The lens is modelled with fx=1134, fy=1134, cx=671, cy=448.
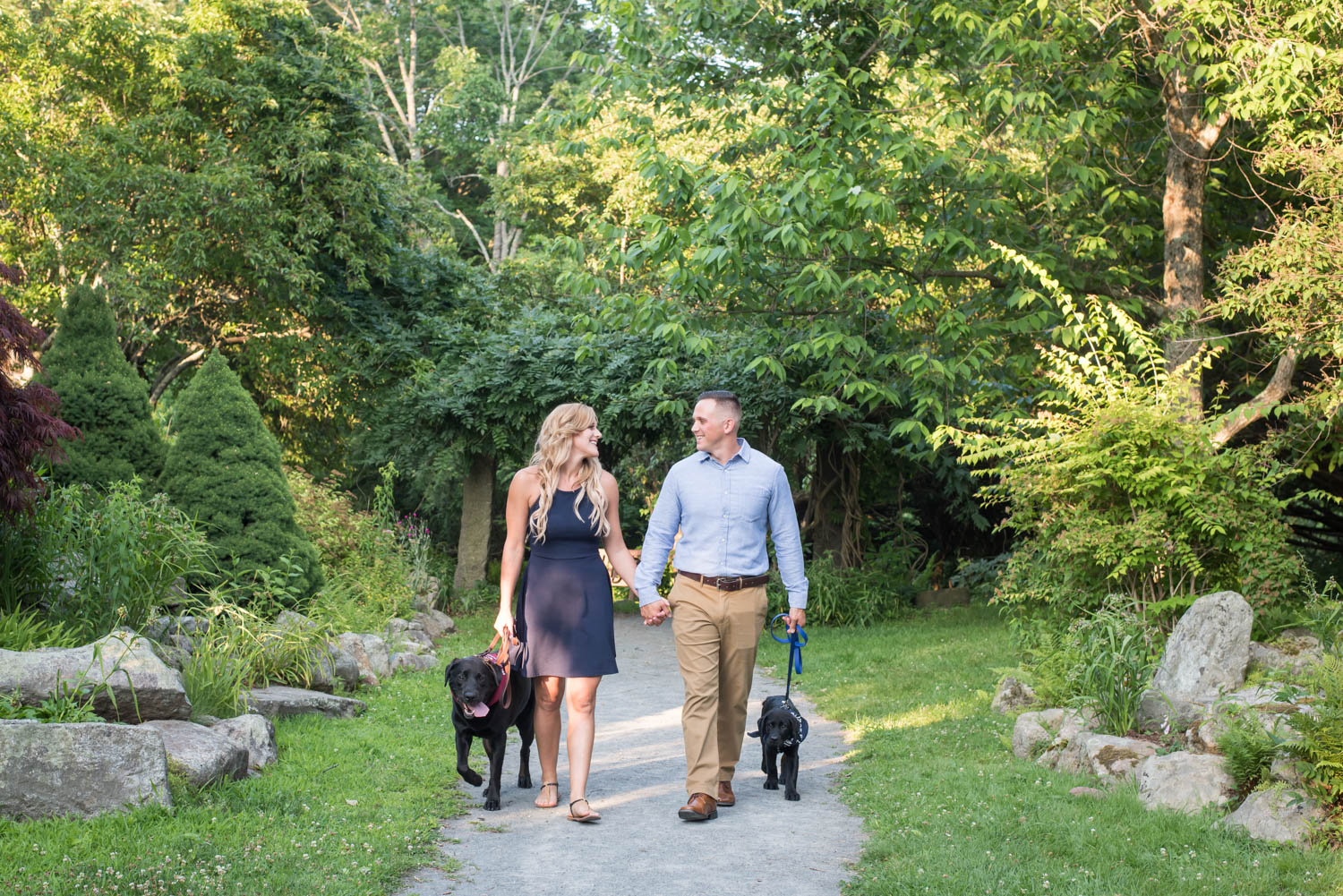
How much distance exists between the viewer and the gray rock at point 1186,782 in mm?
5141

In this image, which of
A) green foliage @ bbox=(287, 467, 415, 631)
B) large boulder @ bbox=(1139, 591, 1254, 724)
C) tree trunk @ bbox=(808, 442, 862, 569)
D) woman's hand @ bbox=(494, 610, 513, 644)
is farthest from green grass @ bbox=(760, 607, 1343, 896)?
tree trunk @ bbox=(808, 442, 862, 569)

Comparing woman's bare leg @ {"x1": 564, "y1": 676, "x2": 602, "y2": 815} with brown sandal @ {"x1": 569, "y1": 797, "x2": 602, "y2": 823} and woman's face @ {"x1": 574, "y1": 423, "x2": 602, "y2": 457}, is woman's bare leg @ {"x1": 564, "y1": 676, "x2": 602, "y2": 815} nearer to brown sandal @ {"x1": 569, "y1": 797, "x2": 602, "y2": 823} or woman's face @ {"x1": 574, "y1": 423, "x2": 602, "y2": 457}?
brown sandal @ {"x1": 569, "y1": 797, "x2": 602, "y2": 823}

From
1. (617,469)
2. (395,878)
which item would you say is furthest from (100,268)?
(395,878)

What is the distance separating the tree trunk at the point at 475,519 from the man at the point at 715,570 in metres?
12.1

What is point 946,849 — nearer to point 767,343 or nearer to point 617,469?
point 767,343

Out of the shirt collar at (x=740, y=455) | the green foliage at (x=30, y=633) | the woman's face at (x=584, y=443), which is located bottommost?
the green foliage at (x=30, y=633)

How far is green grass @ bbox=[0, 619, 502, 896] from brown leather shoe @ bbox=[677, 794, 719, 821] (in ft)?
3.79

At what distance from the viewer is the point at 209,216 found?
1549 centimetres

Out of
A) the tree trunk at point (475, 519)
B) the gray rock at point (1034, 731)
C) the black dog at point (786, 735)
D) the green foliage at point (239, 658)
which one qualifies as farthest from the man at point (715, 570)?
the tree trunk at point (475, 519)

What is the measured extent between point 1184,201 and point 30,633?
941 cm

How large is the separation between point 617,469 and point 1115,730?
1419 cm

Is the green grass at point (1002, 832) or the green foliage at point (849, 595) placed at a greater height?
the green grass at point (1002, 832)

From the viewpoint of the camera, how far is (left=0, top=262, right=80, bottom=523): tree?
21.2 ft

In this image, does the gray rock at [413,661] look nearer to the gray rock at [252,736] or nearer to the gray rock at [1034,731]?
the gray rock at [252,736]
